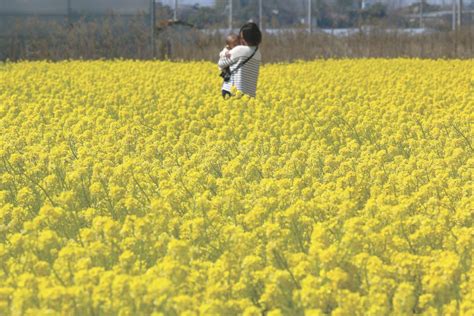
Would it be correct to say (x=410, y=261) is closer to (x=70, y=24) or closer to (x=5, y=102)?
(x=5, y=102)

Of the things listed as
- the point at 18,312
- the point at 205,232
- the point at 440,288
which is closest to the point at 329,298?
the point at 440,288

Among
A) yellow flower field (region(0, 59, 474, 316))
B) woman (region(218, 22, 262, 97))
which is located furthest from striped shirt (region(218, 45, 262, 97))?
yellow flower field (region(0, 59, 474, 316))

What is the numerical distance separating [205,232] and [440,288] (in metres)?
1.66

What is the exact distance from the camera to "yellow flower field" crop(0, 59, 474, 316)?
172 inches

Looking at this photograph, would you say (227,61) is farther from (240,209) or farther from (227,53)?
(240,209)

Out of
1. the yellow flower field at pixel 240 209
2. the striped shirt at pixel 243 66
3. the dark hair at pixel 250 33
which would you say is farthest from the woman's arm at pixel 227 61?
the yellow flower field at pixel 240 209

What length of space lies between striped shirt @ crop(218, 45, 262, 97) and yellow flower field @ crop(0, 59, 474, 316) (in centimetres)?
50

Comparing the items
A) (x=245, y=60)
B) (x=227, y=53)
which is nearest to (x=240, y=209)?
(x=245, y=60)

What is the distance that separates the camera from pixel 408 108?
11.9m

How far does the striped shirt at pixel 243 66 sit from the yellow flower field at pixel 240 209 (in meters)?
0.50

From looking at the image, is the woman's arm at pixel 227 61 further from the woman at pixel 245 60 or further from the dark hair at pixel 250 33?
the dark hair at pixel 250 33

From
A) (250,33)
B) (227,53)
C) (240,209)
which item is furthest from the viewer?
(227,53)

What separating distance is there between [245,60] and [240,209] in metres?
6.57

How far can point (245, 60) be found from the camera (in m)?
12.8
